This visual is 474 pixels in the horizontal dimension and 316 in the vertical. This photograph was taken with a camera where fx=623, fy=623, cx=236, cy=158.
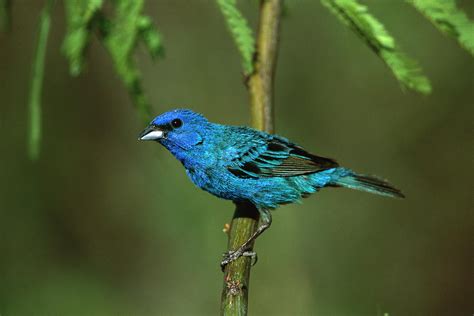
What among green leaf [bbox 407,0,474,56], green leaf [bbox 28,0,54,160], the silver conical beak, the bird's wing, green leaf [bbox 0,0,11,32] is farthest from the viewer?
the bird's wing

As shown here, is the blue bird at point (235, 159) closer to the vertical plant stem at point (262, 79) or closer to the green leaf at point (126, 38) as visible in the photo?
the vertical plant stem at point (262, 79)

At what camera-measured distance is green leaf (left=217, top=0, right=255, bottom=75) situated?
296cm

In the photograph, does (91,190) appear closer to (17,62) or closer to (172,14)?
(17,62)

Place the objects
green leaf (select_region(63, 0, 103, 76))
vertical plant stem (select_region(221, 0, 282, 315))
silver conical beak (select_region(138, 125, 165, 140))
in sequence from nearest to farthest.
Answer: green leaf (select_region(63, 0, 103, 76))
vertical plant stem (select_region(221, 0, 282, 315))
silver conical beak (select_region(138, 125, 165, 140))

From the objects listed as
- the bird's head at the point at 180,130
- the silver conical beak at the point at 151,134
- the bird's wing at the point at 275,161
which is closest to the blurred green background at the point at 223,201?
the bird's wing at the point at 275,161

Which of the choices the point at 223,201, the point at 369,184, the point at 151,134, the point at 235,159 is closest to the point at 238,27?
the point at 151,134

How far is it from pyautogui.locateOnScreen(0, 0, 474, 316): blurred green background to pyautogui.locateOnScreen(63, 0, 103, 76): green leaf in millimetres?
4312

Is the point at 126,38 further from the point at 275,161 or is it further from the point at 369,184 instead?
the point at 369,184

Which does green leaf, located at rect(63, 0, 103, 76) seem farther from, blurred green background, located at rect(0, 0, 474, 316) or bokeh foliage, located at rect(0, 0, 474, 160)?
blurred green background, located at rect(0, 0, 474, 316)

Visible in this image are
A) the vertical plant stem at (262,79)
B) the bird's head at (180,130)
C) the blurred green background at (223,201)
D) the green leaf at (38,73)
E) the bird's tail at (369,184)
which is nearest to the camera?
the green leaf at (38,73)

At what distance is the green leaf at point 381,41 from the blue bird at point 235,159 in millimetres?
1630

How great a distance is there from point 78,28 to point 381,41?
1467 millimetres

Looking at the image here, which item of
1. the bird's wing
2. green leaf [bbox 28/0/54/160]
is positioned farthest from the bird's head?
green leaf [bbox 28/0/54/160]

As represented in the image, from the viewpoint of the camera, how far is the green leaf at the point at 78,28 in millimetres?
2951
